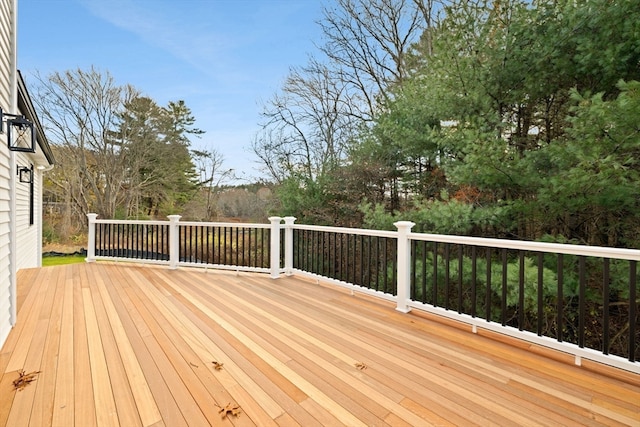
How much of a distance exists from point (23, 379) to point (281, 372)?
1.61 m

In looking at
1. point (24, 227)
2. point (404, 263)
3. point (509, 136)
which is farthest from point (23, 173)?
point (509, 136)

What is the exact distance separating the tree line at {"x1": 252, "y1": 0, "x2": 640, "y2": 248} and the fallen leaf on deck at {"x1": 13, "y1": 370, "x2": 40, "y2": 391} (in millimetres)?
4664

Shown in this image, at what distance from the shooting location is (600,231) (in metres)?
4.29

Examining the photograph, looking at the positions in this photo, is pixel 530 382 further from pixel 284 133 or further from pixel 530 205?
pixel 284 133

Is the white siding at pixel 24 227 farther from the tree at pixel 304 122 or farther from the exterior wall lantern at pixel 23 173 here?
the tree at pixel 304 122

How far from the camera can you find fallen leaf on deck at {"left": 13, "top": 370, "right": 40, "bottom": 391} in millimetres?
1829

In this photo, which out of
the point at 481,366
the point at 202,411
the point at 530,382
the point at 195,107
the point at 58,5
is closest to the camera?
the point at 202,411

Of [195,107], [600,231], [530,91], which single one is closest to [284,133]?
[530,91]

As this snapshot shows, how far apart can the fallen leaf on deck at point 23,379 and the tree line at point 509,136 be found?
4.66m

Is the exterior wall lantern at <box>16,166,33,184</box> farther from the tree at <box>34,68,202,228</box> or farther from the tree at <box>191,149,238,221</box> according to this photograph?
the tree at <box>191,149,238,221</box>

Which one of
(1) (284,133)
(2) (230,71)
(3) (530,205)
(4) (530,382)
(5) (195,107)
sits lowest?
(4) (530,382)

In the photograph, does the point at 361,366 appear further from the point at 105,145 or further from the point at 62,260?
the point at 105,145

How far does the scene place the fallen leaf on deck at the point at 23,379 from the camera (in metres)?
1.83

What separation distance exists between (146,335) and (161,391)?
37.3 inches
